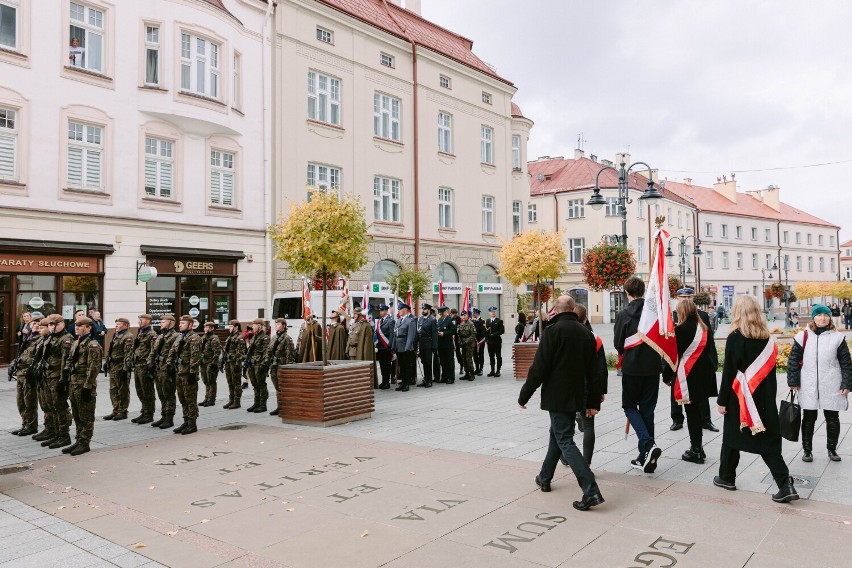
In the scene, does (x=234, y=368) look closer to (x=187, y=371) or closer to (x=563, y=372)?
(x=187, y=371)

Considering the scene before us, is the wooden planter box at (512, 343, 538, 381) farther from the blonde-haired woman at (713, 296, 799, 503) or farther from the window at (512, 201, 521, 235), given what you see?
the window at (512, 201, 521, 235)

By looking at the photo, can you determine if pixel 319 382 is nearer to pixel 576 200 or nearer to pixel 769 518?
pixel 769 518

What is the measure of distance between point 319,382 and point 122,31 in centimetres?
1497

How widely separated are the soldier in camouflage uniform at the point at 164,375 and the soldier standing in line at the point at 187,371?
155 millimetres

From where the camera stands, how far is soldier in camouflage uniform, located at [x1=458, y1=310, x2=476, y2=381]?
16.8m

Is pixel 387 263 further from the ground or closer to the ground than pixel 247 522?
further from the ground

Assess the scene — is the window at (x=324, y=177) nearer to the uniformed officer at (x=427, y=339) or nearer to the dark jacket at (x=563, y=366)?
the uniformed officer at (x=427, y=339)

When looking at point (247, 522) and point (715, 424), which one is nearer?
point (247, 522)

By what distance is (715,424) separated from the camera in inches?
376

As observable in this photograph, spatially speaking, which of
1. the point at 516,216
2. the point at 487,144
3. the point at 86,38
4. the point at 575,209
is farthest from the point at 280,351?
the point at 575,209

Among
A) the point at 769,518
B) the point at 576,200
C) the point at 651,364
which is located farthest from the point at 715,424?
the point at 576,200

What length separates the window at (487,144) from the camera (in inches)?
1287

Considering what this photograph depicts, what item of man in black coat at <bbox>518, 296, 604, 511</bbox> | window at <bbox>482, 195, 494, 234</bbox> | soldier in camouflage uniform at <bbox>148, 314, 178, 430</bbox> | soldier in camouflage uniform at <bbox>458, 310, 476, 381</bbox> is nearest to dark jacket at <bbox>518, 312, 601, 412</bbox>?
man in black coat at <bbox>518, 296, 604, 511</bbox>

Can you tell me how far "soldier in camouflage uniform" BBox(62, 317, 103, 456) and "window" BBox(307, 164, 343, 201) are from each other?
53.4 feet
